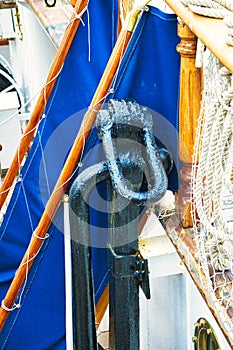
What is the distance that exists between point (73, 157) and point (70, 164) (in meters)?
0.02

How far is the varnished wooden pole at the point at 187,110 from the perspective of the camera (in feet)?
3.83

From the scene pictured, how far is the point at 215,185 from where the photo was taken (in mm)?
1119

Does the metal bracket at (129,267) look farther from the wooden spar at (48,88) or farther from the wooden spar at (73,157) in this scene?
the wooden spar at (48,88)

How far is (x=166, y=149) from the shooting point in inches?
54.2

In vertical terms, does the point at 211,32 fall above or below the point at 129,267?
above

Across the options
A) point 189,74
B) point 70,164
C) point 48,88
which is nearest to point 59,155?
point 48,88

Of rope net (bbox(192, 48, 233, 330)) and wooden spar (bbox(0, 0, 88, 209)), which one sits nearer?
rope net (bbox(192, 48, 233, 330))

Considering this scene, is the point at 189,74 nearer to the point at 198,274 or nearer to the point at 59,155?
the point at 198,274

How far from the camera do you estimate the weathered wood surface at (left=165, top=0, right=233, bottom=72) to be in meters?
0.89

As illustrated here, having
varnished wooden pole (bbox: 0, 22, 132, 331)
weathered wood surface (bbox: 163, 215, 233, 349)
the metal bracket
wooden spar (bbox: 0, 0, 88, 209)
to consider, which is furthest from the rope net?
wooden spar (bbox: 0, 0, 88, 209)

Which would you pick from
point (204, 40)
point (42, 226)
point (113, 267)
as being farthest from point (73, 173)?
point (204, 40)

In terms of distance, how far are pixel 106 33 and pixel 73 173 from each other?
52 cm

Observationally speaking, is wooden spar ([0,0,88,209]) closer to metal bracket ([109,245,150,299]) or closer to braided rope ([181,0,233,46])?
metal bracket ([109,245,150,299])

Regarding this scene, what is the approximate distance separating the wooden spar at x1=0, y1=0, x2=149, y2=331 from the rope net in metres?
0.24
